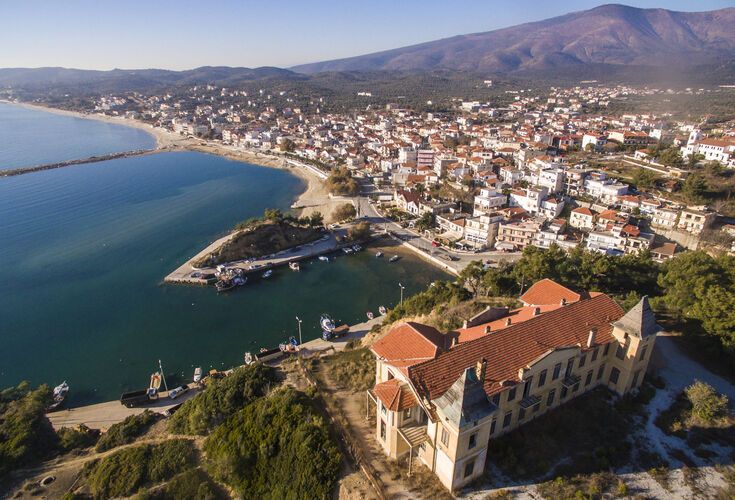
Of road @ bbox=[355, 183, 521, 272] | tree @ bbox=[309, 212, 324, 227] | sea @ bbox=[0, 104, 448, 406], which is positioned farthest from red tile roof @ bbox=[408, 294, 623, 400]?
tree @ bbox=[309, 212, 324, 227]

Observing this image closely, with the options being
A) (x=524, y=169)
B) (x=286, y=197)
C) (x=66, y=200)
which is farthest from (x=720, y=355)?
(x=66, y=200)

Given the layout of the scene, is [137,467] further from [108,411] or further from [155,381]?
[155,381]

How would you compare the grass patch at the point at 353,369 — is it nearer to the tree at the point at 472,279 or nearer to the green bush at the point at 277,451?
the green bush at the point at 277,451

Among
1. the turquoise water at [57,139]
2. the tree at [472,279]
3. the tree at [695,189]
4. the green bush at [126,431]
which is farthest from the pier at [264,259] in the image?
the turquoise water at [57,139]

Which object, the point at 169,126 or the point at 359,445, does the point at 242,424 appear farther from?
the point at 169,126

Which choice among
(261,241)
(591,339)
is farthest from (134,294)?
(591,339)
